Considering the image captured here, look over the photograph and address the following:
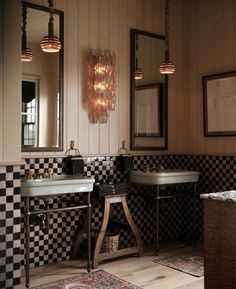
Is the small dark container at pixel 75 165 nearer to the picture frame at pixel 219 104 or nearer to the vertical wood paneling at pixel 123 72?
the vertical wood paneling at pixel 123 72

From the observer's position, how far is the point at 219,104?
4.65 meters

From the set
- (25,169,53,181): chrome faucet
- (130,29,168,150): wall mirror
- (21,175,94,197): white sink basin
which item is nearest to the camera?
(21,175,94,197): white sink basin

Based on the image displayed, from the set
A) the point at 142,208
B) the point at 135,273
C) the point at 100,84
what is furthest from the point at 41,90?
the point at 135,273

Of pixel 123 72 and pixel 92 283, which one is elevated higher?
pixel 123 72

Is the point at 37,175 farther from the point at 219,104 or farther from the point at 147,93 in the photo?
the point at 219,104

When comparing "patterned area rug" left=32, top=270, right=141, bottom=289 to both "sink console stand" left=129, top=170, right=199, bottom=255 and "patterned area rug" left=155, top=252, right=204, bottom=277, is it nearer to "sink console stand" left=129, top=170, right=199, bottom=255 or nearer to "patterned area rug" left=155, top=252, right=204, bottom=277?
"patterned area rug" left=155, top=252, right=204, bottom=277

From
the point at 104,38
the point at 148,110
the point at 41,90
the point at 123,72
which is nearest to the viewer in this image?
the point at 41,90

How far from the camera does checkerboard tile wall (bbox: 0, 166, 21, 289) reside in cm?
284

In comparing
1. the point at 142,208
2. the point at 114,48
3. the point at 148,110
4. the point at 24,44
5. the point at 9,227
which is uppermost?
the point at 114,48

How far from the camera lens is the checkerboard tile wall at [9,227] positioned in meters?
2.84

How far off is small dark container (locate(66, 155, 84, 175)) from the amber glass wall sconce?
509 mm

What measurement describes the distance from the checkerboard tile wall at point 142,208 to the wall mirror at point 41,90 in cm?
23

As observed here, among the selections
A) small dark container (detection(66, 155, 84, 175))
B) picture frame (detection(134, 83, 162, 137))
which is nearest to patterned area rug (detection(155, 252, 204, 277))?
small dark container (detection(66, 155, 84, 175))

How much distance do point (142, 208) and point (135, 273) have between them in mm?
1124
